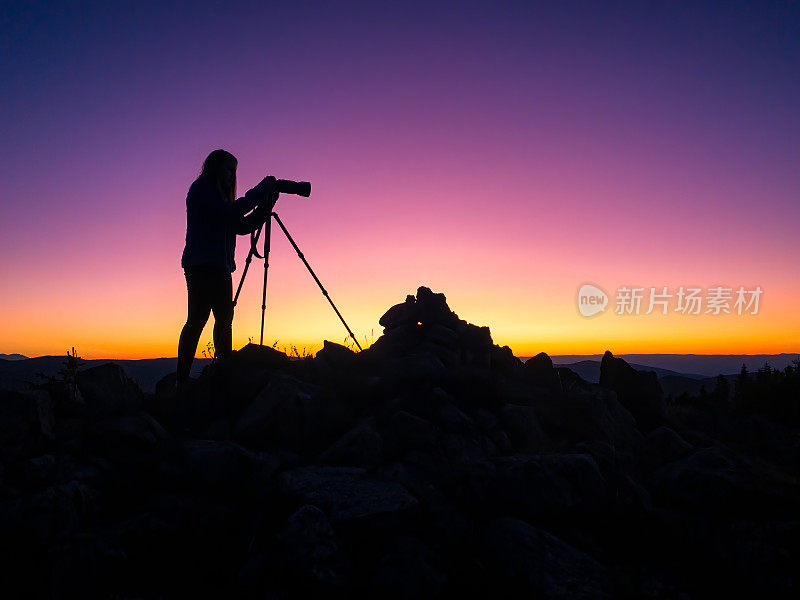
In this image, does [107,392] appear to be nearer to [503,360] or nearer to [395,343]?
[395,343]

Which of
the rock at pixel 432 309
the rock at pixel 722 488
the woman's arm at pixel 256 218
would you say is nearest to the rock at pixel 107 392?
the woman's arm at pixel 256 218

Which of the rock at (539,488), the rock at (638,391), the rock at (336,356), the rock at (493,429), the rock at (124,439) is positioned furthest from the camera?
the rock at (638,391)

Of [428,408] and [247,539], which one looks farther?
[428,408]

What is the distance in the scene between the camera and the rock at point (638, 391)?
1049 cm

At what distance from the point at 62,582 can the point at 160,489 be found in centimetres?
155

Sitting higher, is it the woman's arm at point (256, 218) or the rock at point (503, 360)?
the woman's arm at point (256, 218)

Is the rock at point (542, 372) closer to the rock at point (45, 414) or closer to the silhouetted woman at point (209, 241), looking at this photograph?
the silhouetted woman at point (209, 241)

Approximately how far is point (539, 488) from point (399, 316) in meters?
6.58

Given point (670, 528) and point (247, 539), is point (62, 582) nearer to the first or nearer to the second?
point (247, 539)

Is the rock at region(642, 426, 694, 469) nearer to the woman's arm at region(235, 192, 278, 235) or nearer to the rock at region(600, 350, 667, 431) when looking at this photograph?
the rock at region(600, 350, 667, 431)

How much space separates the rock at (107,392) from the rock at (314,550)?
3696 mm

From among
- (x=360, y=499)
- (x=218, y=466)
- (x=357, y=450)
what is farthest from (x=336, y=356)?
(x=360, y=499)

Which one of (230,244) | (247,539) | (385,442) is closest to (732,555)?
(385,442)

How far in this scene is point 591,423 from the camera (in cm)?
900
